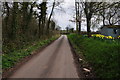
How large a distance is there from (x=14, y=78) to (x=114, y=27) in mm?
35792

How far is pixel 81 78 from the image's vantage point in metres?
5.71

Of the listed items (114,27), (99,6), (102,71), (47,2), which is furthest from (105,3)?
(114,27)

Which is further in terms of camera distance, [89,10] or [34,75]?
[89,10]

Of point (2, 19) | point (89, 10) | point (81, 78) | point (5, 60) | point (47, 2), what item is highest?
point (47, 2)

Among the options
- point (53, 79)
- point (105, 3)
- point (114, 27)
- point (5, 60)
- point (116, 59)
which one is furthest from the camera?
point (114, 27)

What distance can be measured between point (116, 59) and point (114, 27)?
3282cm

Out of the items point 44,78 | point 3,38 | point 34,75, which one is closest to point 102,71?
point 44,78

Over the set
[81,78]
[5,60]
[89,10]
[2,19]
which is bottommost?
[81,78]

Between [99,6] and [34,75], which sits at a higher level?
[99,6]

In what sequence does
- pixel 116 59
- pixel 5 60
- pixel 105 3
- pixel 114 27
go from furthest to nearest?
1. pixel 114 27
2. pixel 105 3
3. pixel 5 60
4. pixel 116 59

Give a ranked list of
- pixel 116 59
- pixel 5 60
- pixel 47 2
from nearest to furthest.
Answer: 1. pixel 116 59
2. pixel 5 60
3. pixel 47 2

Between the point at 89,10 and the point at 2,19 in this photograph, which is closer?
the point at 2,19

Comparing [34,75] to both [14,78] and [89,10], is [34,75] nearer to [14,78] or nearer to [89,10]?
[14,78]

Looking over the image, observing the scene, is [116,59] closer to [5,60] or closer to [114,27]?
[5,60]
